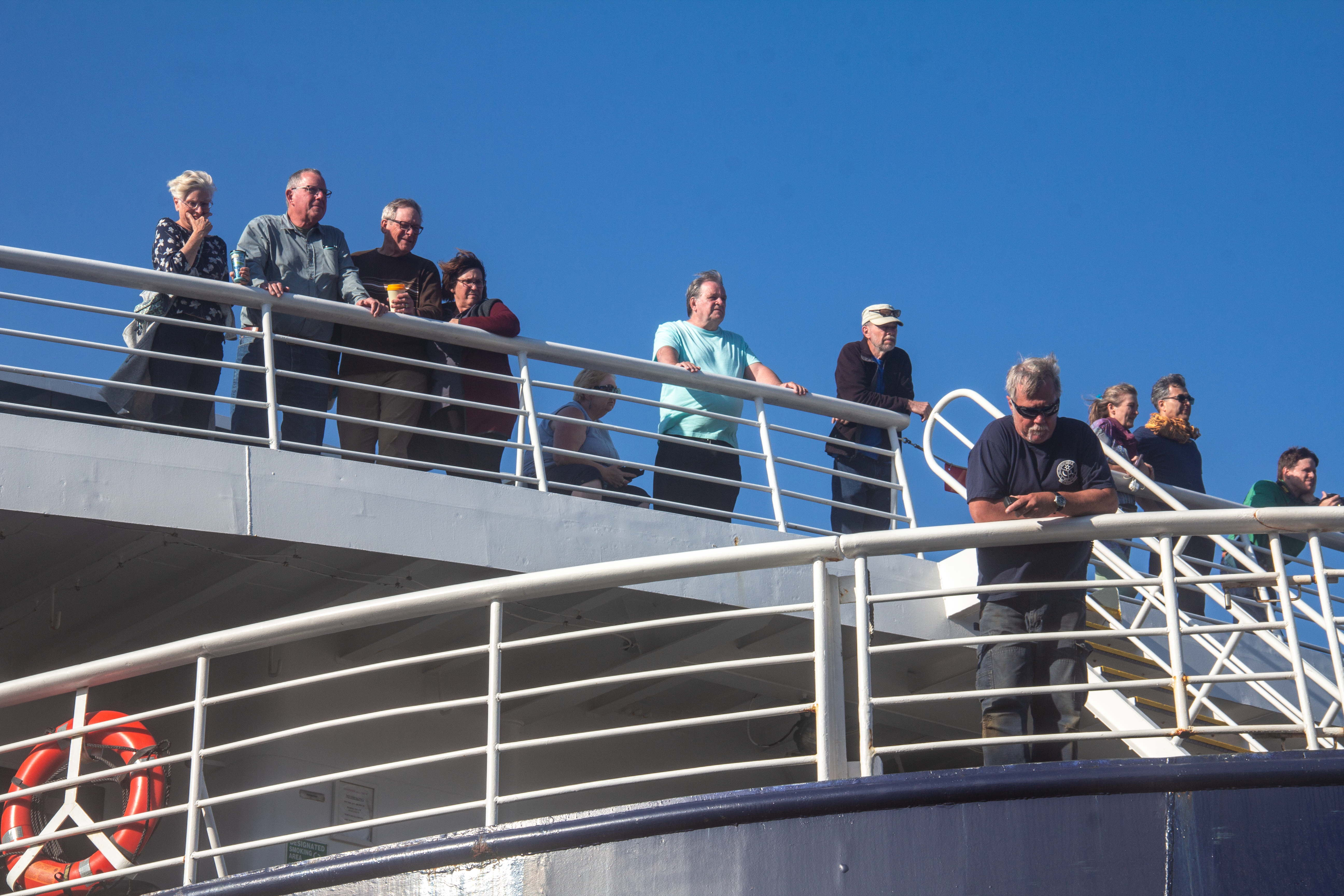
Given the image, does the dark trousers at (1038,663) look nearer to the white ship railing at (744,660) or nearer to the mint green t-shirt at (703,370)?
the white ship railing at (744,660)

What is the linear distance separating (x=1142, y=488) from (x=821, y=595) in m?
4.22

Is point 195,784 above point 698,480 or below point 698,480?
below

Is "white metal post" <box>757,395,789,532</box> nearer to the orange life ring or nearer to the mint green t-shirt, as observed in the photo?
the mint green t-shirt

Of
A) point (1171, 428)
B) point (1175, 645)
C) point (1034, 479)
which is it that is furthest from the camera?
point (1171, 428)

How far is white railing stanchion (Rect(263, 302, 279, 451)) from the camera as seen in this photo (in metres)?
6.27

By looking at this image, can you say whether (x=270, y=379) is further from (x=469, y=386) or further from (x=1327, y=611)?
(x=1327, y=611)

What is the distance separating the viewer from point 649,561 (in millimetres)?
4605

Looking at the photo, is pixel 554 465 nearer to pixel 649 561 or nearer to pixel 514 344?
pixel 514 344

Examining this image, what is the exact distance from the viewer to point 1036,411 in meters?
5.29

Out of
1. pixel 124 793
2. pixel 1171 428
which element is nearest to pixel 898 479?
pixel 1171 428

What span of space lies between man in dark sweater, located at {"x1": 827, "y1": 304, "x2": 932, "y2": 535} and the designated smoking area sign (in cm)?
296

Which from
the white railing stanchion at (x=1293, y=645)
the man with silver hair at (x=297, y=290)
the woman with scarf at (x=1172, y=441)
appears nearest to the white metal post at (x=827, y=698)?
the white railing stanchion at (x=1293, y=645)

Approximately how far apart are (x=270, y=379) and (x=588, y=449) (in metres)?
1.76

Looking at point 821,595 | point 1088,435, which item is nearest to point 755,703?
point 1088,435
